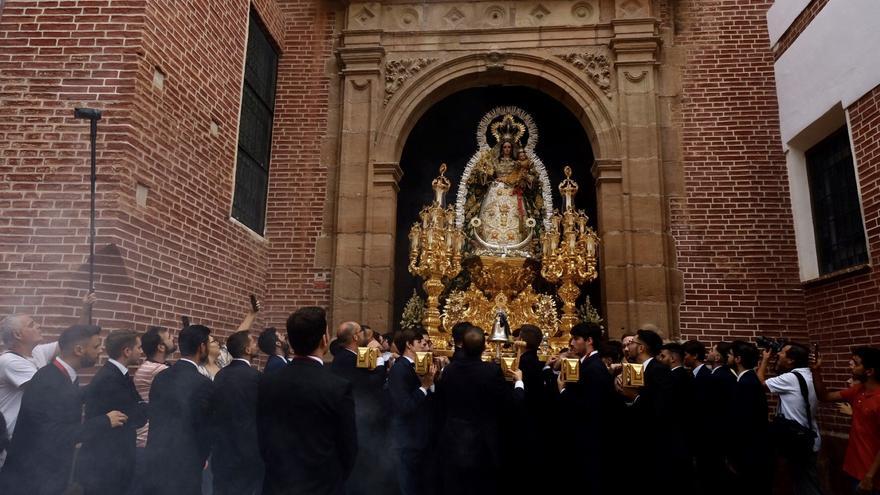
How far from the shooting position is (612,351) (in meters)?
6.46

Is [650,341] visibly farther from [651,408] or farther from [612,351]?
[612,351]

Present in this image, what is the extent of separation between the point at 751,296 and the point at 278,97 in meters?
8.70

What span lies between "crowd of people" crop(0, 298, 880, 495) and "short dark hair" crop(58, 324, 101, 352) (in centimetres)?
1

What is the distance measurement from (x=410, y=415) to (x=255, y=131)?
6.69 m

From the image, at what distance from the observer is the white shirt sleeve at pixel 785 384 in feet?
18.9

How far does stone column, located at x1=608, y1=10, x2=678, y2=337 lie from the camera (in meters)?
9.75

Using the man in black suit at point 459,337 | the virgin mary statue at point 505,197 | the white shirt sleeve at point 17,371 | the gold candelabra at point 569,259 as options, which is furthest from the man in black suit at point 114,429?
the virgin mary statue at point 505,197

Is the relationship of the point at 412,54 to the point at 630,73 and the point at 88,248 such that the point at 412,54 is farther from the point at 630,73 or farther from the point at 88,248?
the point at 88,248

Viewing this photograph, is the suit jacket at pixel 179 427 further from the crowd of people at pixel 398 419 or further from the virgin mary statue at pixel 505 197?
the virgin mary statue at pixel 505 197

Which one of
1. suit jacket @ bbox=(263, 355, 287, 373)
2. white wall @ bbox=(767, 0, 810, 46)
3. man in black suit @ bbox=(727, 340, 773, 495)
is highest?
white wall @ bbox=(767, 0, 810, 46)

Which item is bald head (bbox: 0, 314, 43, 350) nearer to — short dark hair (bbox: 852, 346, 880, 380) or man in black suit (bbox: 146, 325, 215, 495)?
man in black suit (bbox: 146, 325, 215, 495)

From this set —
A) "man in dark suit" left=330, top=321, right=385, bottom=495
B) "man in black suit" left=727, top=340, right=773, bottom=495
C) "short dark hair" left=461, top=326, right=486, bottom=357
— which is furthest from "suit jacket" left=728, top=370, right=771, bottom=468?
"man in dark suit" left=330, top=321, right=385, bottom=495

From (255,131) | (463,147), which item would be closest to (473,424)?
(255,131)

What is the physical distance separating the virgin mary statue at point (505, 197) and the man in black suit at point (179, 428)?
657 centimetres
